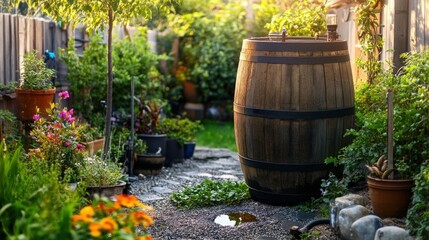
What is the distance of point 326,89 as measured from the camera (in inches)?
267

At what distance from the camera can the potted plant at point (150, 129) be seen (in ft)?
30.7

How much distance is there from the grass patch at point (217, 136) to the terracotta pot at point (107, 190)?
16.2 feet

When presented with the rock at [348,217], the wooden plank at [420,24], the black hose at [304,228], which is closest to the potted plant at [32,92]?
the black hose at [304,228]

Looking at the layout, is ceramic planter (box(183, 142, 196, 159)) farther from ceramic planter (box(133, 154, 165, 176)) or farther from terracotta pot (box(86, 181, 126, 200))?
terracotta pot (box(86, 181, 126, 200))

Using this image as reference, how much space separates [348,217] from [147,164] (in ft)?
12.9

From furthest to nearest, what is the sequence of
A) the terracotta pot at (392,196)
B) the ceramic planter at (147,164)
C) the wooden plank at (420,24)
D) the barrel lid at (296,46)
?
1. the ceramic planter at (147,164)
2. the wooden plank at (420,24)
3. the barrel lid at (296,46)
4. the terracotta pot at (392,196)

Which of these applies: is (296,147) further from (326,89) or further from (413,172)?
(413,172)

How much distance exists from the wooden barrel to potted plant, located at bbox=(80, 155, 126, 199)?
1.28 m

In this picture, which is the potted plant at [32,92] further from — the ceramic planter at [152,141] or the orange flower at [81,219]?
the orange flower at [81,219]

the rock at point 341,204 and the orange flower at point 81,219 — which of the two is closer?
the orange flower at point 81,219

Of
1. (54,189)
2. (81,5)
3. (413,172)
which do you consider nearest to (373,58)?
(413,172)

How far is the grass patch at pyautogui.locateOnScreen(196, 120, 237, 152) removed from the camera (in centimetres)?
1181

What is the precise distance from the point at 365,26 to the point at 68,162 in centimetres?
327

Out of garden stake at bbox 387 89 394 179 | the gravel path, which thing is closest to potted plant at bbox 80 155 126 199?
the gravel path
